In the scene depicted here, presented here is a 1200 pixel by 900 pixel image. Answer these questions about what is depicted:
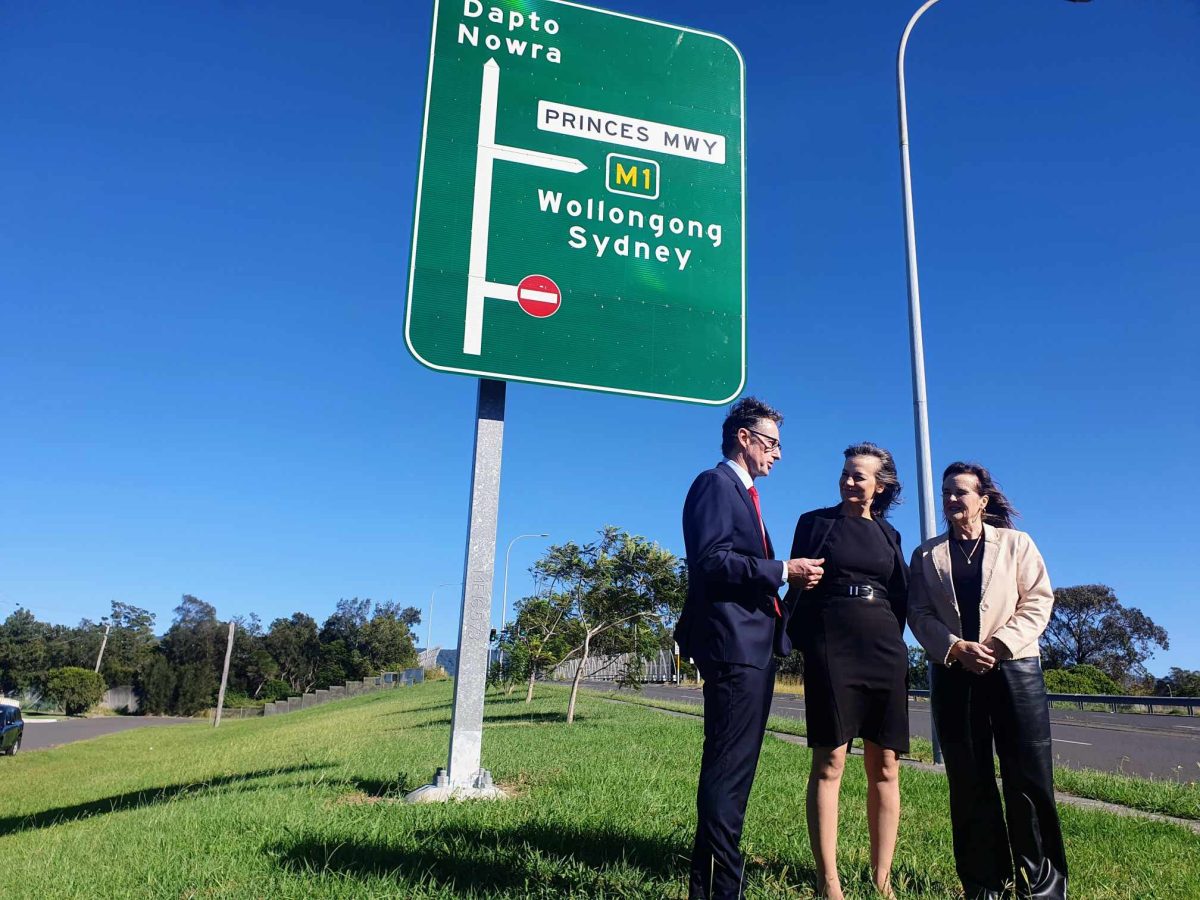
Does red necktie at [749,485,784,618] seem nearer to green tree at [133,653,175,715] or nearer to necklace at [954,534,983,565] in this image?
necklace at [954,534,983,565]

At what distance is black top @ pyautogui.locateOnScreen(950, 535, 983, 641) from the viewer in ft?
11.2

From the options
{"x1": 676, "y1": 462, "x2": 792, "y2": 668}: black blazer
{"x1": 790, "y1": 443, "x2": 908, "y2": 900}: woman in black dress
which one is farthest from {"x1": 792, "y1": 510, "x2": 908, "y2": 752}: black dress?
{"x1": 676, "y1": 462, "x2": 792, "y2": 668}: black blazer

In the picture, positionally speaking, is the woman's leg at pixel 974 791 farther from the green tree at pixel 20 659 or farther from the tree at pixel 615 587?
the green tree at pixel 20 659

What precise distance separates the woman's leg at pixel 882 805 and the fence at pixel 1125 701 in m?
23.5

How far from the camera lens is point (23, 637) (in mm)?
69188

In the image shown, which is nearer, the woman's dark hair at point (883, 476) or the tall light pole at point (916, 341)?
the woman's dark hair at point (883, 476)

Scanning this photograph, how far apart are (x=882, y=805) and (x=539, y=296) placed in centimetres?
371

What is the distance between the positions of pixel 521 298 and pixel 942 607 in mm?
3301

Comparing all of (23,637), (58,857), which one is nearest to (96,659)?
(23,637)

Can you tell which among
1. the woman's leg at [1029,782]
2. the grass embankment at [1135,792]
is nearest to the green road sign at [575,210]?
the woman's leg at [1029,782]

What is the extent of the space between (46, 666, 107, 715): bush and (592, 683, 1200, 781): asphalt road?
55.6 m

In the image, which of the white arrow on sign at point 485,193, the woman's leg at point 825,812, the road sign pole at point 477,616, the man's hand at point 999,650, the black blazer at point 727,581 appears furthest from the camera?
the white arrow on sign at point 485,193

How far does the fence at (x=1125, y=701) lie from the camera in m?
24.0

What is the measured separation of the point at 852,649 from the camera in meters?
3.23
